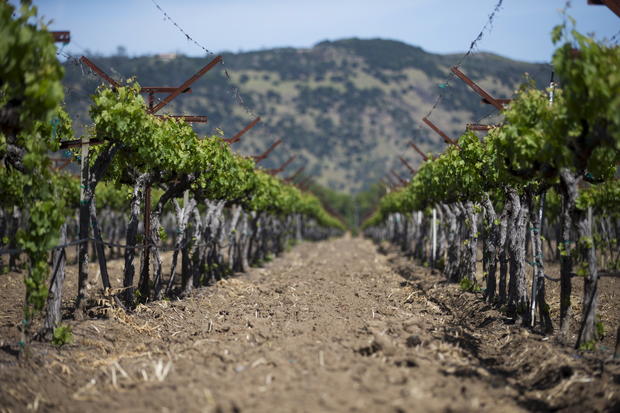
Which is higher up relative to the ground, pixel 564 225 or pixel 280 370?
pixel 564 225

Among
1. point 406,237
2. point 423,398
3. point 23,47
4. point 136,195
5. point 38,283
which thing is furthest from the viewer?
point 406,237

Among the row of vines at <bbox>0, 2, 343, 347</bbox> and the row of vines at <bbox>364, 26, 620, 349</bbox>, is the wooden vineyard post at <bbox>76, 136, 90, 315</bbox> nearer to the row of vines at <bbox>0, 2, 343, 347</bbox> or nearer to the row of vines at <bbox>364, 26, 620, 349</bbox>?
the row of vines at <bbox>0, 2, 343, 347</bbox>

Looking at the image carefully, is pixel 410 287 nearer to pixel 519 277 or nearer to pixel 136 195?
pixel 519 277

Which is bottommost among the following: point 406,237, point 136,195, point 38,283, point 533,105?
point 406,237

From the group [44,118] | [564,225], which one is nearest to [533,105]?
[564,225]

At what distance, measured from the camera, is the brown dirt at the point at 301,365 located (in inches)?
238

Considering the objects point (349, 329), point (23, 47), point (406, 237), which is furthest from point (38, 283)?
point (406, 237)

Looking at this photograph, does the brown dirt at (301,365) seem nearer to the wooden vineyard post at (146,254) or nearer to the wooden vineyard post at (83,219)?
the wooden vineyard post at (83,219)

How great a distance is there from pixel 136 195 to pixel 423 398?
841cm

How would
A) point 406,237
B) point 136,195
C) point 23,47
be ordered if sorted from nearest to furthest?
point 23,47
point 136,195
point 406,237

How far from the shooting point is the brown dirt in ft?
19.8

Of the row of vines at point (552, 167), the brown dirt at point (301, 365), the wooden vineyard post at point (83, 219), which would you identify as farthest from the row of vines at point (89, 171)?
the row of vines at point (552, 167)

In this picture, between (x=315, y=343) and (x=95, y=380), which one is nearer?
(x=95, y=380)

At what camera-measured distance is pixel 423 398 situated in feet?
19.2
